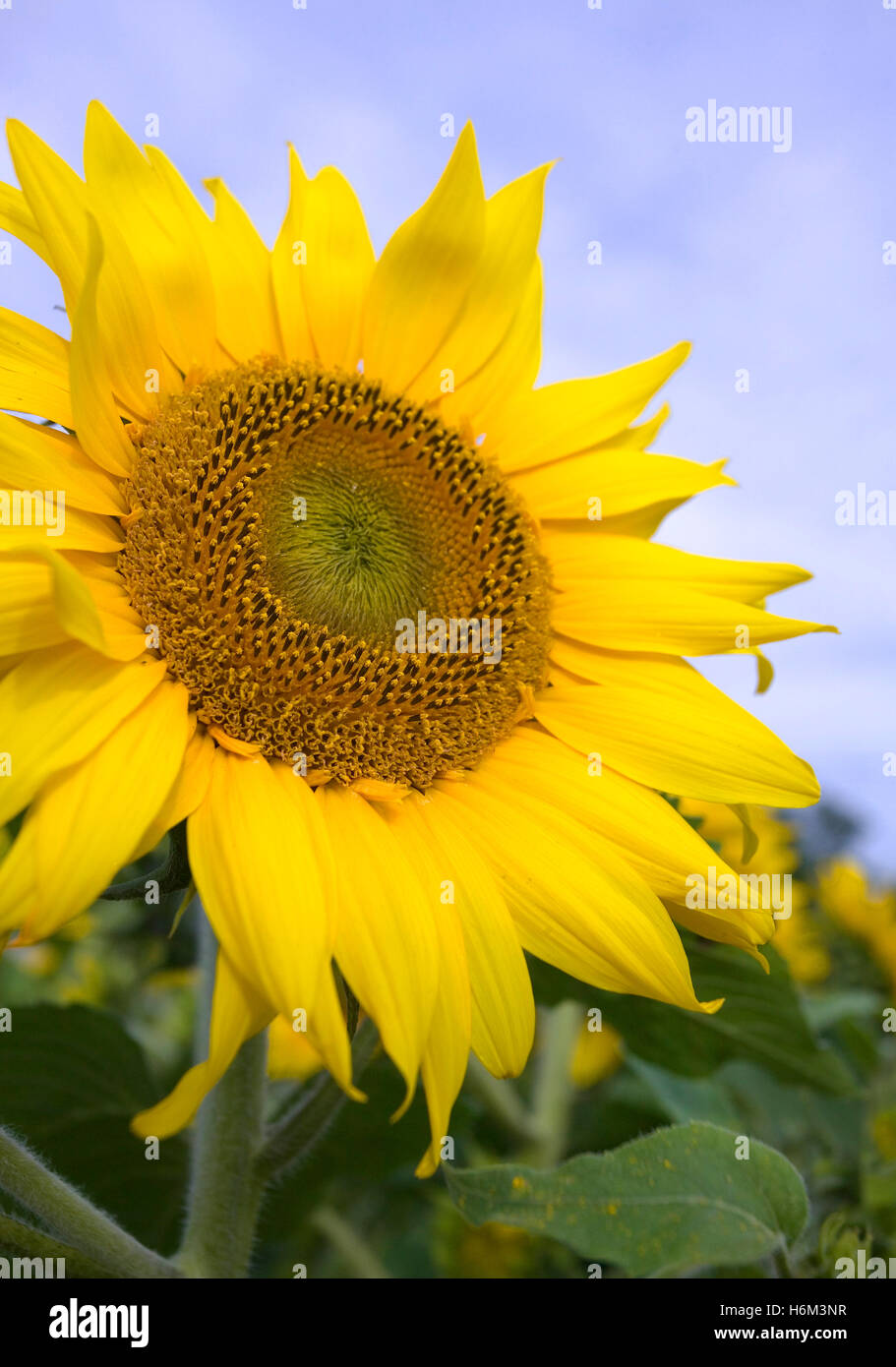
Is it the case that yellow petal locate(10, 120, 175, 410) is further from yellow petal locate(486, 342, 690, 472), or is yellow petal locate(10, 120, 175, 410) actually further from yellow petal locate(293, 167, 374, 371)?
yellow petal locate(486, 342, 690, 472)

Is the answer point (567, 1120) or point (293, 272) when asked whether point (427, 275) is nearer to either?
point (293, 272)

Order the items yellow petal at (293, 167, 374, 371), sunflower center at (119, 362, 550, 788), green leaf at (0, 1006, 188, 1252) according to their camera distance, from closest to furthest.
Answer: sunflower center at (119, 362, 550, 788) < yellow petal at (293, 167, 374, 371) < green leaf at (0, 1006, 188, 1252)

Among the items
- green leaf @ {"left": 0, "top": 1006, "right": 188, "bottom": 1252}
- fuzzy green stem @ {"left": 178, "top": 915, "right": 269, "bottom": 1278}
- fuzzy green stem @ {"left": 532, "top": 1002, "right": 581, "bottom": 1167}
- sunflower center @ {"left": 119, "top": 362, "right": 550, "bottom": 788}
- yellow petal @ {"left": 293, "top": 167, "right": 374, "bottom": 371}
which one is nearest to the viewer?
sunflower center @ {"left": 119, "top": 362, "right": 550, "bottom": 788}

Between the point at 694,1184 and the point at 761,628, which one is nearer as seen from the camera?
the point at 694,1184

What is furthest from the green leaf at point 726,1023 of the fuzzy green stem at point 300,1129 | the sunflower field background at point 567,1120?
the fuzzy green stem at point 300,1129

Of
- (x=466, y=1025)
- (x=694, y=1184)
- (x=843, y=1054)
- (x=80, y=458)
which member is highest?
(x=80, y=458)

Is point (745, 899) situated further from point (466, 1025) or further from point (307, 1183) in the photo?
point (307, 1183)

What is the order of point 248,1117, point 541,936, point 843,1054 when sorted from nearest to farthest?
point 541,936
point 248,1117
point 843,1054

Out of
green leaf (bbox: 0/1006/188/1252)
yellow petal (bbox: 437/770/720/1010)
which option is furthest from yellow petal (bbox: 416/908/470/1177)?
green leaf (bbox: 0/1006/188/1252)
